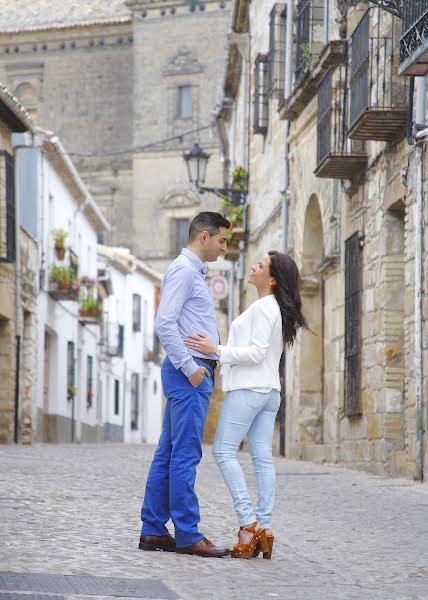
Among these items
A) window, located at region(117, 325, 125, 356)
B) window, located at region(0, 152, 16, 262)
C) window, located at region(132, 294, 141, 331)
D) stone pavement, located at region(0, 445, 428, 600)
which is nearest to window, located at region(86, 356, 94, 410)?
window, located at region(117, 325, 125, 356)

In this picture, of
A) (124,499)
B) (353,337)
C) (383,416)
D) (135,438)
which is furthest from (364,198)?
(135,438)

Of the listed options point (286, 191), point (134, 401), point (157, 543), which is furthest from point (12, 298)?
point (134, 401)

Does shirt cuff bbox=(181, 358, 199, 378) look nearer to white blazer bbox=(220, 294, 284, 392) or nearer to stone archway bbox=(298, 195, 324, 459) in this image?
white blazer bbox=(220, 294, 284, 392)

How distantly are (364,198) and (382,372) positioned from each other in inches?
83.1

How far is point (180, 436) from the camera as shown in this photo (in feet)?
21.6

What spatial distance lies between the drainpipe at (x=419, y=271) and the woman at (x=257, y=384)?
5120 millimetres

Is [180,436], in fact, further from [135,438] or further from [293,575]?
[135,438]

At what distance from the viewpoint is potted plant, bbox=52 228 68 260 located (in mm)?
31250

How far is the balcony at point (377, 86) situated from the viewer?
487 inches

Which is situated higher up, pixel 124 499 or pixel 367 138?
pixel 367 138

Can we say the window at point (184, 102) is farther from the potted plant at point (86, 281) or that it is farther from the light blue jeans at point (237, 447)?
the light blue jeans at point (237, 447)

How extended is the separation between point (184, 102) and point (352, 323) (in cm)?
4126

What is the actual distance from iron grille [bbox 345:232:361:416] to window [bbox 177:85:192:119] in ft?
133

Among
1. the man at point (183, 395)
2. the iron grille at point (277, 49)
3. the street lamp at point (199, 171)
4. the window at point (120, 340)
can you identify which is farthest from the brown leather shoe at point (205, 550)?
the window at point (120, 340)
